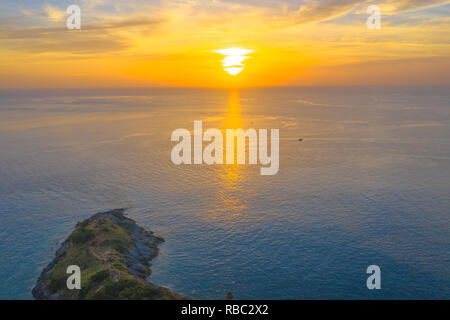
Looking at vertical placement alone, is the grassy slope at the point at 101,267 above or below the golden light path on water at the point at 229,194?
below

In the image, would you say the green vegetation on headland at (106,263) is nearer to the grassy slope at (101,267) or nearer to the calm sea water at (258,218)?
the grassy slope at (101,267)

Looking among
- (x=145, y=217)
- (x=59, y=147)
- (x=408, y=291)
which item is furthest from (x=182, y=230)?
(x=59, y=147)

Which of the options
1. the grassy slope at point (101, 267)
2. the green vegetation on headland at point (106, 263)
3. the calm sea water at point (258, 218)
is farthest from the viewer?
the calm sea water at point (258, 218)

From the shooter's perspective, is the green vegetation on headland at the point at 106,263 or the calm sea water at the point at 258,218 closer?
the green vegetation on headland at the point at 106,263

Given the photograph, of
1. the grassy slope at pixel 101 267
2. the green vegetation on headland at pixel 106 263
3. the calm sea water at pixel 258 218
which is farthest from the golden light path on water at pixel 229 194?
the grassy slope at pixel 101 267

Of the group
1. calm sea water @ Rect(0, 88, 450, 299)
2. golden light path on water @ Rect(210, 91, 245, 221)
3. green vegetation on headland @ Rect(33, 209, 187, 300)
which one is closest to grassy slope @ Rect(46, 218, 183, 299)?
green vegetation on headland @ Rect(33, 209, 187, 300)

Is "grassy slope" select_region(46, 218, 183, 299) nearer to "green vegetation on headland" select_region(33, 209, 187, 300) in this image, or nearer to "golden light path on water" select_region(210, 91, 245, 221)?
"green vegetation on headland" select_region(33, 209, 187, 300)

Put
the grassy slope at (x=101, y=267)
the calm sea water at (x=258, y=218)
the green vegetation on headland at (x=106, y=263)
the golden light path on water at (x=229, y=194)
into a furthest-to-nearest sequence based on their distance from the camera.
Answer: the golden light path on water at (x=229, y=194), the calm sea water at (x=258, y=218), the green vegetation on headland at (x=106, y=263), the grassy slope at (x=101, y=267)
